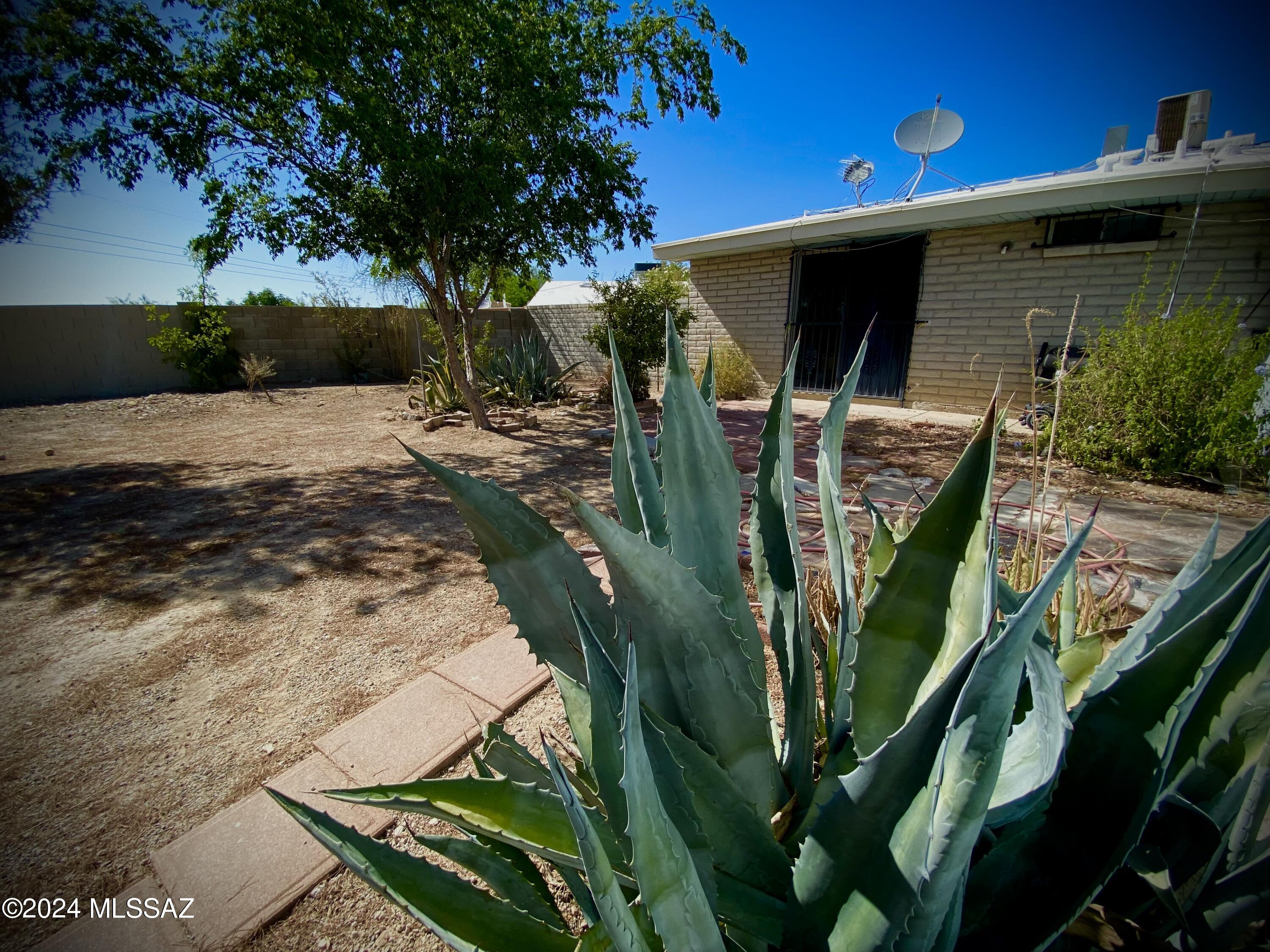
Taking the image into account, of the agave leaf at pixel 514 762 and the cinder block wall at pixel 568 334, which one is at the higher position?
the cinder block wall at pixel 568 334

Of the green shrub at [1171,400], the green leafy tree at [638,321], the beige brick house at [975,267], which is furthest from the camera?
the green leafy tree at [638,321]

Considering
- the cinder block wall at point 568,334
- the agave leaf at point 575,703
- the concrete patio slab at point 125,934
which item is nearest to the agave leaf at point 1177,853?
the agave leaf at point 575,703

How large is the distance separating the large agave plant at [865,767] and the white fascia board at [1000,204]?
23.5 ft

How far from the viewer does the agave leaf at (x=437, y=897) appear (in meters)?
0.60

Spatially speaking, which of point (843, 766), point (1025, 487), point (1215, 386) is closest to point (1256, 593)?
point (843, 766)

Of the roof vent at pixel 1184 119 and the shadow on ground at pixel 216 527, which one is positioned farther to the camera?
the roof vent at pixel 1184 119

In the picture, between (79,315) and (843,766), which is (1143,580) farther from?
(79,315)

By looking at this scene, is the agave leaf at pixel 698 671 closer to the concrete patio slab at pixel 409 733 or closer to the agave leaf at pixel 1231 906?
the agave leaf at pixel 1231 906

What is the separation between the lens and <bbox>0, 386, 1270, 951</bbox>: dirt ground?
1.33 metres

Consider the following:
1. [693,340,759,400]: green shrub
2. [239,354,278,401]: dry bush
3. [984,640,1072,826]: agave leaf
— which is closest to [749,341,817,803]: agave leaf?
[984,640,1072,826]: agave leaf

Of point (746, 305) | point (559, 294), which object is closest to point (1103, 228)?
point (746, 305)

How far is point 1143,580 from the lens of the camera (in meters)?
2.36

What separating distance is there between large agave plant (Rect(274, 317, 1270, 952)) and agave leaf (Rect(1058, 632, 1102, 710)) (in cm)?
10

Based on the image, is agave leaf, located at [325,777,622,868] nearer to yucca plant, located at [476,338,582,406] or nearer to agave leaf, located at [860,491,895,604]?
agave leaf, located at [860,491,895,604]
